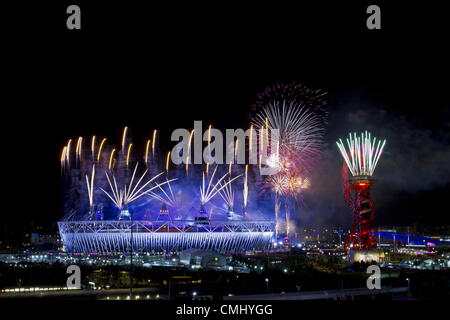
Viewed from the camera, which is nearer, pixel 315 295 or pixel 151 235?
pixel 315 295

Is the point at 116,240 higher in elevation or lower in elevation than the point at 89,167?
lower

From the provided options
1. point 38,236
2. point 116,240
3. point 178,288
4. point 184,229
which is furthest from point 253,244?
point 38,236

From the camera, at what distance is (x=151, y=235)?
8712 centimetres

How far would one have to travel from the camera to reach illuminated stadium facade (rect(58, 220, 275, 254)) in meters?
86.4

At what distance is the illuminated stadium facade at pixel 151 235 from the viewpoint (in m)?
86.4

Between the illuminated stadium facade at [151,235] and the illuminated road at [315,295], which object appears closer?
the illuminated road at [315,295]

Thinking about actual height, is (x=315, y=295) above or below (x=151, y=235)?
above

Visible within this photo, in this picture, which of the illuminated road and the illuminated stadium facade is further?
the illuminated stadium facade
